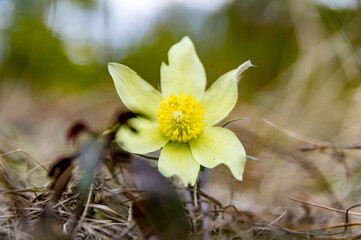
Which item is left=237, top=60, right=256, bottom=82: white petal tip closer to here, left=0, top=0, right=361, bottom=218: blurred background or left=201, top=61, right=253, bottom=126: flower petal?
left=201, top=61, right=253, bottom=126: flower petal

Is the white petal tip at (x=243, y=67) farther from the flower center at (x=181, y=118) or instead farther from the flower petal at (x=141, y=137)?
the flower petal at (x=141, y=137)

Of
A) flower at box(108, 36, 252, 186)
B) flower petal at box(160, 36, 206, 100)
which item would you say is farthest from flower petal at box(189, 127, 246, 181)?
flower petal at box(160, 36, 206, 100)

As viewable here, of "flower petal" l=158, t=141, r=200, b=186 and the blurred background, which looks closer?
"flower petal" l=158, t=141, r=200, b=186

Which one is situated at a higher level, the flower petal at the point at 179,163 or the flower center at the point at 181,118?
the flower center at the point at 181,118

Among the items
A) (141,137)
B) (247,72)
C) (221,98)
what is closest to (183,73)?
(221,98)

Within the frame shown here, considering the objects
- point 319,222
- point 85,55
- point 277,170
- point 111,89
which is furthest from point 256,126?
point 85,55

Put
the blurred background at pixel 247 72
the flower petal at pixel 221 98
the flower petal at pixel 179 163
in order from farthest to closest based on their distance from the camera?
the blurred background at pixel 247 72 < the flower petal at pixel 221 98 < the flower petal at pixel 179 163

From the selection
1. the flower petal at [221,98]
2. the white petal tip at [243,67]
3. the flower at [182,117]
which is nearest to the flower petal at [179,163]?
the flower at [182,117]

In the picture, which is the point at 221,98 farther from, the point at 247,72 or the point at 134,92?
the point at 247,72
